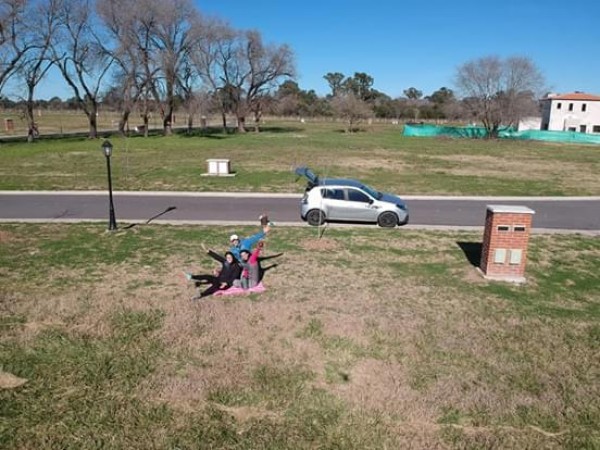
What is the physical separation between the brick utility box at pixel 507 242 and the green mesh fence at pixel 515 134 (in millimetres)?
52906

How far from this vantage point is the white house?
70375 millimetres

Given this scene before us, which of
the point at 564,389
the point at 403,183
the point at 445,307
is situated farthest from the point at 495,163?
the point at 564,389

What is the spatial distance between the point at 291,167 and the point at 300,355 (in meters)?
21.6

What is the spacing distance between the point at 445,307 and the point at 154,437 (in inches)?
226

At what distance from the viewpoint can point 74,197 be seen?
62.3 feet

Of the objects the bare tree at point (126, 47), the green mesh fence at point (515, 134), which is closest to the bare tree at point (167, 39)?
the bare tree at point (126, 47)

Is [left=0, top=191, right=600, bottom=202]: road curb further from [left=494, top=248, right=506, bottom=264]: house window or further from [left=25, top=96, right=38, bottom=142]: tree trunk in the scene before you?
[left=25, top=96, right=38, bottom=142]: tree trunk

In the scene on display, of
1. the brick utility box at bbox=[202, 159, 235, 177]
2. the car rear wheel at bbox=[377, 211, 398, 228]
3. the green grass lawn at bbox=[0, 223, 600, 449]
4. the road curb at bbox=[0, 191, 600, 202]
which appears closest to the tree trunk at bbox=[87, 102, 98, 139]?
the brick utility box at bbox=[202, 159, 235, 177]

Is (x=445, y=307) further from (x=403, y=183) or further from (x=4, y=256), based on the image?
(x=403, y=183)

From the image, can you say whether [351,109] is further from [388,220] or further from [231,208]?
[388,220]

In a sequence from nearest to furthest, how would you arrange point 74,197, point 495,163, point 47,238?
1. point 47,238
2. point 74,197
3. point 495,163

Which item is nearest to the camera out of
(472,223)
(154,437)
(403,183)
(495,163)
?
(154,437)

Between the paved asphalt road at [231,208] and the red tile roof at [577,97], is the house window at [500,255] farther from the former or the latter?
the red tile roof at [577,97]

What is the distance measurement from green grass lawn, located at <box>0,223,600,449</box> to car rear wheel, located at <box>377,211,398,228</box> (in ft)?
11.2
